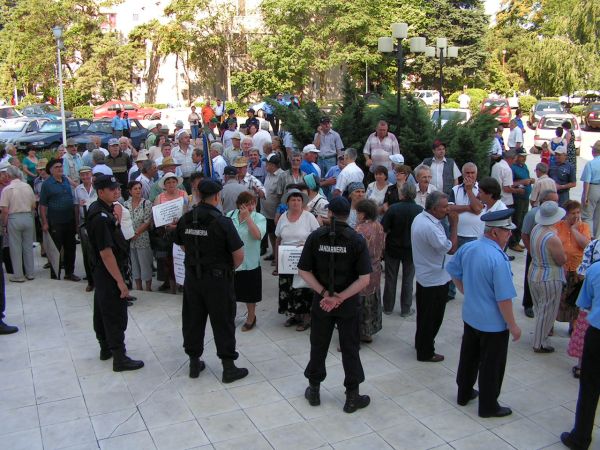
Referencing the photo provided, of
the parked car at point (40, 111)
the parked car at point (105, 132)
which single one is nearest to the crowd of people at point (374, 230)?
the parked car at point (105, 132)

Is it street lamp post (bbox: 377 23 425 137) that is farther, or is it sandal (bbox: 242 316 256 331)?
street lamp post (bbox: 377 23 425 137)

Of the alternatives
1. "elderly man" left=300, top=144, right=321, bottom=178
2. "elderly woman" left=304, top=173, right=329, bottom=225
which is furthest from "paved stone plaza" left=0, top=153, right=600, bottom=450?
"elderly man" left=300, top=144, right=321, bottom=178

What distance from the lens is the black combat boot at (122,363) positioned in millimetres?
6188

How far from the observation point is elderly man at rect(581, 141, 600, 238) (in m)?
10.7

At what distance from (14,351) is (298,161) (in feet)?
14.9

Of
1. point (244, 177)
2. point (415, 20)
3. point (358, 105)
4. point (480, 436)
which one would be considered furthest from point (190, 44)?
point (480, 436)

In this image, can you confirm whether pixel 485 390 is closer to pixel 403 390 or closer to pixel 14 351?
pixel 403 390

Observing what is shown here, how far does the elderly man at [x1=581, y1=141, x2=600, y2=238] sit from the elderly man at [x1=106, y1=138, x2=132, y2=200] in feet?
27.1

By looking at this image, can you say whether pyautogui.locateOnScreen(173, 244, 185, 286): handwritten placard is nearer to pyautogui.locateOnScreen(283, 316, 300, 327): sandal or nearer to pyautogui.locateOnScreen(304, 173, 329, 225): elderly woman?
pyautogui.locateOnScreen(283, 316, 300, 327): sandal

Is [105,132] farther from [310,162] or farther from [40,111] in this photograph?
[310,162]

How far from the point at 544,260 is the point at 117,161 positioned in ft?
26.7

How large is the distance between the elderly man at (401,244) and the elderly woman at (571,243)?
1584mm

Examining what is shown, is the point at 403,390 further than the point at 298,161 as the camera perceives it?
No

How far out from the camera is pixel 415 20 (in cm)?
4025
